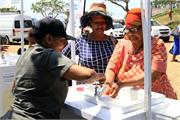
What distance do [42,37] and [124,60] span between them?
88 cm

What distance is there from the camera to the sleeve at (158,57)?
7.94 feet

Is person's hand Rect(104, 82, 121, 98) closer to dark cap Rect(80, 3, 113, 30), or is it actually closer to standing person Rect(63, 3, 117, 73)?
standing person Rect(63, 3, 117, 73)

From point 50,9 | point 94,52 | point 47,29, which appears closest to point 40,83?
point 47,29

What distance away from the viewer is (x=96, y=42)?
3.22 meters

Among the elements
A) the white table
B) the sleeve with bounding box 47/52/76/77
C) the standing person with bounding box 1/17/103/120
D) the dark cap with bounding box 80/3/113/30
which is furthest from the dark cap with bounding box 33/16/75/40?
the dark cap with bounding box 80/3/113/30

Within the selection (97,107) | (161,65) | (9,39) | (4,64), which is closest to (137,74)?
(161,65)

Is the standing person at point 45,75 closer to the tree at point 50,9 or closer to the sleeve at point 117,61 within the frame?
the sleeve at point 117,61

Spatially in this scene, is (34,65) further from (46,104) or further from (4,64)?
(4,64)

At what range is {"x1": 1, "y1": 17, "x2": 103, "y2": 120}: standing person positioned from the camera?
1.90 meters

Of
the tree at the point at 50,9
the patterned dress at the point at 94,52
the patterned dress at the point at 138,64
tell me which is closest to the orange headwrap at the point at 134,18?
the patterned dress at the point at 138,64

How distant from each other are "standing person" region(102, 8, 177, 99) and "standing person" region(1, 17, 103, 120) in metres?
0.46

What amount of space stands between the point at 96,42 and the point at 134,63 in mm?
710

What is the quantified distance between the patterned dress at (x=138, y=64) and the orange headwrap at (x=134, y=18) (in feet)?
0.56

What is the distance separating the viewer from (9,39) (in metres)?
22.3
